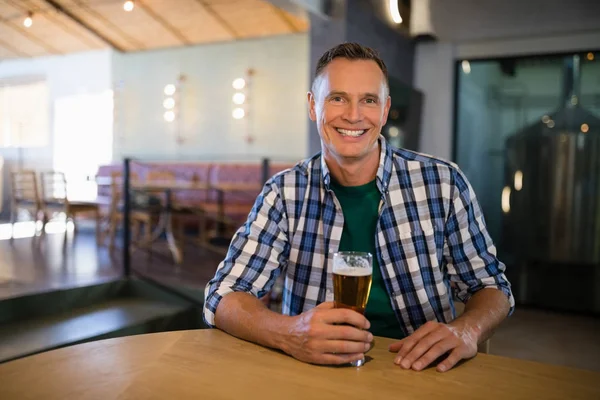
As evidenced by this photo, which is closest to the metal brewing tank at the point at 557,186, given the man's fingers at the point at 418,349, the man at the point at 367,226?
the man at the point at 367,226

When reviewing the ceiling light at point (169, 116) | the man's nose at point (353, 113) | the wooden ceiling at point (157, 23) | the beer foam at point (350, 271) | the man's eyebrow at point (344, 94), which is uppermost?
the wooden ceiling at point (157, 23)

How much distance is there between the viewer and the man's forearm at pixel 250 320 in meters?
1.04

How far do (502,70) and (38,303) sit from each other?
4.19 meters

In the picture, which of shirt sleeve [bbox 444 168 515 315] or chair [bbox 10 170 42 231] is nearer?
shirt sleeve [bbox 444 168 515 315]

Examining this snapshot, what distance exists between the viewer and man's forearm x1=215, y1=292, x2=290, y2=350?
1.04 m

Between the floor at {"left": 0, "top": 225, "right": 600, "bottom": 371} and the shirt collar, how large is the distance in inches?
75.8

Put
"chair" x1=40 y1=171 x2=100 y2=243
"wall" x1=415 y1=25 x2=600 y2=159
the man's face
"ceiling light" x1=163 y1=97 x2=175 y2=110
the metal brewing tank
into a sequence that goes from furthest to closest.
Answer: "ceiling light" x1=163 y1=97 x2=175 y2=110
"chair" x1=40 y1=171 x2=100 y2=243
"wall" x1=415 y1=25 x2=600 y2=159
the metal brewing tank
the man's face

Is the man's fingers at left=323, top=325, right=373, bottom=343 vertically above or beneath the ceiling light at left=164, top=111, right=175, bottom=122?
beneath

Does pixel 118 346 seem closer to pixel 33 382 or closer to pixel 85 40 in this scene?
pixel 33 382

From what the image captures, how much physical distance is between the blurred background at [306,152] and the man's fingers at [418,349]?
7.12ft

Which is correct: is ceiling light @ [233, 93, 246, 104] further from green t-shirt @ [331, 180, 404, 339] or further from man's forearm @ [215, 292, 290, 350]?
man's forearm @ [215, 292, 290, 350]

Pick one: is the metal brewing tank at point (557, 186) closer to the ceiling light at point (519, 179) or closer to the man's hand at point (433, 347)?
the ceiling light at point (519, 179)

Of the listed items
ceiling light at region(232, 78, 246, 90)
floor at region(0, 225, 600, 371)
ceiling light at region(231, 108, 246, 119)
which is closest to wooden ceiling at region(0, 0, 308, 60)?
ceiling light at region(232, 78, 246, 90)

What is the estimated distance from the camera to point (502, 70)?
4656 millimetres
